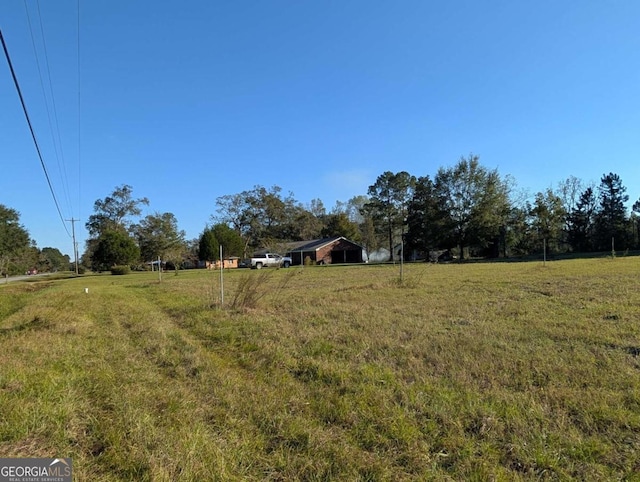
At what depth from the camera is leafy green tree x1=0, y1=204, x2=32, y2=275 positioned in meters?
46.2

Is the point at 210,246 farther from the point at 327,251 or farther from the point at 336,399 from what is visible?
the point at 336,399

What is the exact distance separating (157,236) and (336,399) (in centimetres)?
6081

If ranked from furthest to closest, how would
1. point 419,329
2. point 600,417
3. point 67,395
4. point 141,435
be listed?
point 419,329 → point 67,395 → point 600,417 → point 141,435

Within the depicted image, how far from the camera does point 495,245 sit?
5050 cm

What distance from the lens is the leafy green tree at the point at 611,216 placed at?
4653 centimetres

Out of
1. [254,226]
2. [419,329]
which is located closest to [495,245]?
[254,226]

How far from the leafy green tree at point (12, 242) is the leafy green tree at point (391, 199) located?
47895 millimetres

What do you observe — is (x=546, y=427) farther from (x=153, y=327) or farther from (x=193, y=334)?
(x=153, y=327)

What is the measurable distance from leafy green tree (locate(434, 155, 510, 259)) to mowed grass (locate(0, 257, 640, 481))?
41.2m

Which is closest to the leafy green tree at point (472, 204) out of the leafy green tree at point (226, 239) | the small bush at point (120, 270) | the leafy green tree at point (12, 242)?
the leafy green tree at point (226, 239)

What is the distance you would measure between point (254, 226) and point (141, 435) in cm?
6305

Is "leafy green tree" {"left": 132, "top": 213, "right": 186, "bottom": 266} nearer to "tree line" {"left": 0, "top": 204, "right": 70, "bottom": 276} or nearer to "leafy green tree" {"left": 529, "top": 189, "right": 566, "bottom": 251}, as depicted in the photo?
"tree line" {"left": 0, "top": 204, "right": 70, "bottom": 276}

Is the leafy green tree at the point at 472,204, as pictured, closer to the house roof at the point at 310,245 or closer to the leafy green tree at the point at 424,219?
the leafy green tree at the point at 424,219

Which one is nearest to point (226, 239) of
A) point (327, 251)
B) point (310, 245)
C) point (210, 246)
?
point (210, 246)
